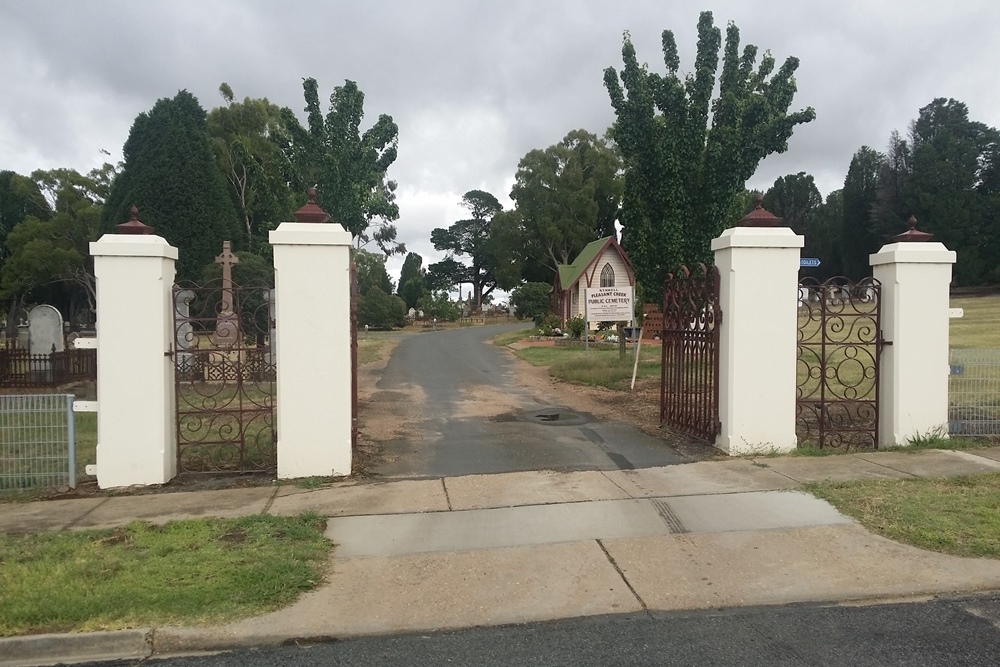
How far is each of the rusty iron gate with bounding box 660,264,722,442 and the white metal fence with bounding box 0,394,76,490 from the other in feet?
22.8

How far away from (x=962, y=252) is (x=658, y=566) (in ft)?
183

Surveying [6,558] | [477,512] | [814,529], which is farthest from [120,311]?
[814,529]

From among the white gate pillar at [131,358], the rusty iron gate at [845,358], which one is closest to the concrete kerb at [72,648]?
the white gate pillar at [131,358]

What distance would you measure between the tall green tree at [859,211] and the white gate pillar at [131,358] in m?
63.1

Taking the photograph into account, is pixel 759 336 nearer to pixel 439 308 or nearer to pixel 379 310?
pixel 379 310

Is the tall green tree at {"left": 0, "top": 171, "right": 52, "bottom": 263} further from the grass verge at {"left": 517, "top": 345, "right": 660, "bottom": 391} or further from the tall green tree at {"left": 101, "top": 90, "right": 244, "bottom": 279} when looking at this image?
the grass verge at {"left": 517, "top": 345, "right": 660, "bottom": 391}

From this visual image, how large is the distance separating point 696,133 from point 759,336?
952 centimetres

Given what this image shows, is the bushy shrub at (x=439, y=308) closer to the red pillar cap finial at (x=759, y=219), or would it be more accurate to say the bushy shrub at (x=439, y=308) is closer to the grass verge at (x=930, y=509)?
the red pillar cap finial at (x=759, y=219)

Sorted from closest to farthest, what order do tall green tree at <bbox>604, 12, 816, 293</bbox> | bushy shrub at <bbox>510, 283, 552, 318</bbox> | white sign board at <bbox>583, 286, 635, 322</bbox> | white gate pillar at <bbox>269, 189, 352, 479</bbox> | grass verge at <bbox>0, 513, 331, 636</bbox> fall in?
grass verge at <bbox>0, 513, 331, 636</bbox> < white gate pillar at <bbox>269, 189, 352, 479</bbox> < tall green tree at <bbox>604, 12, 816, 293</bbox> < white sign board at <bbox>583, 286, 635, 322</bbox> < bushy shrub at <bbox>510, 283, 552, 318</bbox>

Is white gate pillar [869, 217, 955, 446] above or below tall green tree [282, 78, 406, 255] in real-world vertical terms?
below

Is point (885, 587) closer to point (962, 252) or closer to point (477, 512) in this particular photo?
point (477, 512)

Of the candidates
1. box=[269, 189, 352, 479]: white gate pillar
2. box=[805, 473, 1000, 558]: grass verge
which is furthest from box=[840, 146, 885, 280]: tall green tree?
box=[269, 189, 352, 479]: white gate pillar

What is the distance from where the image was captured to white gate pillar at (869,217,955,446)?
870cm

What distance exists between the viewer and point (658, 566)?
5270 millimetres
